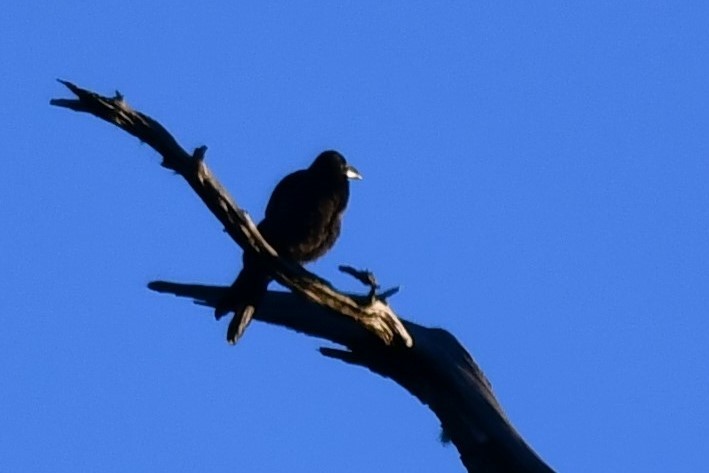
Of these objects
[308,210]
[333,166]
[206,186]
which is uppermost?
[333,166]

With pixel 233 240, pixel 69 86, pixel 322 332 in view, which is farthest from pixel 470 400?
pixel 69 86

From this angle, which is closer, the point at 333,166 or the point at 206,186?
the point at 206,186

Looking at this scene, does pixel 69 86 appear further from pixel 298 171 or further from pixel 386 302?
pixel 298 171

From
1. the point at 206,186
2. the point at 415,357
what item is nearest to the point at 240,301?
the point at 415,357

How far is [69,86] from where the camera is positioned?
6.70m

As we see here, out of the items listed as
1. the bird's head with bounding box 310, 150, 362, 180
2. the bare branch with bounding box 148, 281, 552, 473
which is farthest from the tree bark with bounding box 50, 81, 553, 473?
the bird's head with bounding box 310, 150, 362, 180

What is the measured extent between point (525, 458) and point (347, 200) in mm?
2792

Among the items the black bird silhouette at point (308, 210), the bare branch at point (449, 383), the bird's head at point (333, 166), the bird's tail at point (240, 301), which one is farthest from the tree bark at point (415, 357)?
the bird's head at point (333, 166)

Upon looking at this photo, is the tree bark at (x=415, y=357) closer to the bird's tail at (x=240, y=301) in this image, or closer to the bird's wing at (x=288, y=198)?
the bird's tail at (x=240, y=301)

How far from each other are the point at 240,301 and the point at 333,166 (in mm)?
2218

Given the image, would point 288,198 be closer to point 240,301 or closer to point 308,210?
point 308,210

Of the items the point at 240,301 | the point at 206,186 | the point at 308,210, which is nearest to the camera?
the point at 206,186

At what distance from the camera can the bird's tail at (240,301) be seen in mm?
8508

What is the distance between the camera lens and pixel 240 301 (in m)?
8.57
